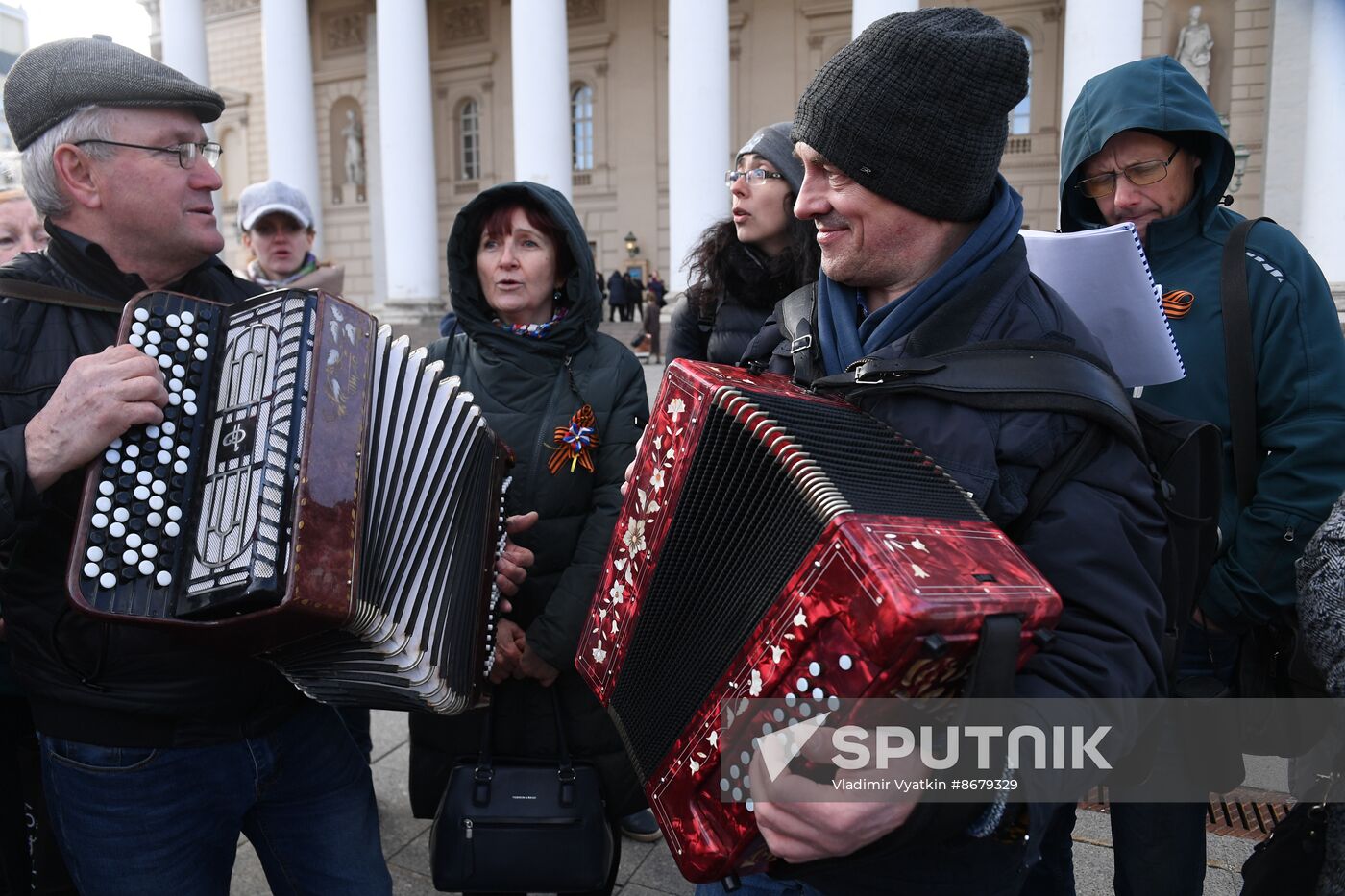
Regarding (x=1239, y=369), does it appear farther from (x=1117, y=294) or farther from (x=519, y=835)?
(x=519, y=835)

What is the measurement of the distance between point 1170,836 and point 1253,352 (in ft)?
4.03

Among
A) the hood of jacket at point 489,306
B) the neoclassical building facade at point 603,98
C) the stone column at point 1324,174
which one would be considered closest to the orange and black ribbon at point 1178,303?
the hood of jacket at point 489,306

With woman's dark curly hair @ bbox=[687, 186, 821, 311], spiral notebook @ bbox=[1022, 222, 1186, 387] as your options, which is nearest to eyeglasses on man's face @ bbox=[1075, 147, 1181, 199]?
spiral notebook @ bbox=[1022, 222, 1186, 387]

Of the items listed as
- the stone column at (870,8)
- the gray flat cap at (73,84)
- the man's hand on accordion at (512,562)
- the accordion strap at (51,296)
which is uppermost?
the stone column at (870,8)

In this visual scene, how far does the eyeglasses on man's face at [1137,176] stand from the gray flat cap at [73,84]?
2.19 metres

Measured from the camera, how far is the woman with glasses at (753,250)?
3.12 metres

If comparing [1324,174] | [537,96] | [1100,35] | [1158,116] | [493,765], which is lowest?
[493,765]

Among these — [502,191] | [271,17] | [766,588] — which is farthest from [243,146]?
[766,588]

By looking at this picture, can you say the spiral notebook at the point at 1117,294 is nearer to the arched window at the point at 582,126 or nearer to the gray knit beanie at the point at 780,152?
the gray knit beanie at the point at 780,152

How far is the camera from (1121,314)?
1883 millimetres

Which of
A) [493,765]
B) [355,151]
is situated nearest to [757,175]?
[493,765]

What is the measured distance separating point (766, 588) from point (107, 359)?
1.22m

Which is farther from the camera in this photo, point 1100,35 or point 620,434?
point 1100,35

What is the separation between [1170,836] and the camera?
2.19 metres
